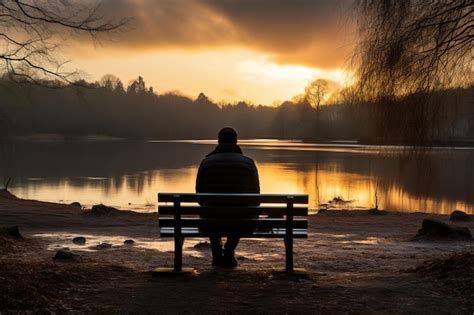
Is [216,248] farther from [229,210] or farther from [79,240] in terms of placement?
[79,240]

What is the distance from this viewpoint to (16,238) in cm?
814

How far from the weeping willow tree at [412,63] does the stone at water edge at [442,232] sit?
10.5 feet

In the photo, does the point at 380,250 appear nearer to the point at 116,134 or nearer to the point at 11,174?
the point at 11,174

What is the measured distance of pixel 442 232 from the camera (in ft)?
31.3

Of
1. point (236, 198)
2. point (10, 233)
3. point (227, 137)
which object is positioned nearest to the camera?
point (236, 198)

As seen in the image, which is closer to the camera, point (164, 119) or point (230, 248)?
point (230, 248)

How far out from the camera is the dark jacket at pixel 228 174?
518 centimetres

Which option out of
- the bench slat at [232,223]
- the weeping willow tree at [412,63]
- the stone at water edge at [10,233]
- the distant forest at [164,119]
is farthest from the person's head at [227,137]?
the distant forest at [164,119]

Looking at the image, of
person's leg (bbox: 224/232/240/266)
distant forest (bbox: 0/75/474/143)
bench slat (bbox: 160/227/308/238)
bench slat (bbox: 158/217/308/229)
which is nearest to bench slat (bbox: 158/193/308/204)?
bench slat (bbox: 158/217/308/229)

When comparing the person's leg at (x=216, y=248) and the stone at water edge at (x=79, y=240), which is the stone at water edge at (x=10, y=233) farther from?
the person's leg at (x=216, y=248)

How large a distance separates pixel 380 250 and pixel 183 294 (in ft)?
16.2

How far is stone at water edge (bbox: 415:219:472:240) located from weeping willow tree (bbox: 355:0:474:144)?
3198 mm

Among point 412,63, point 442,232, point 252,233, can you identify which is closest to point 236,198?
point 252,233

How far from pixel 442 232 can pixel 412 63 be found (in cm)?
465
